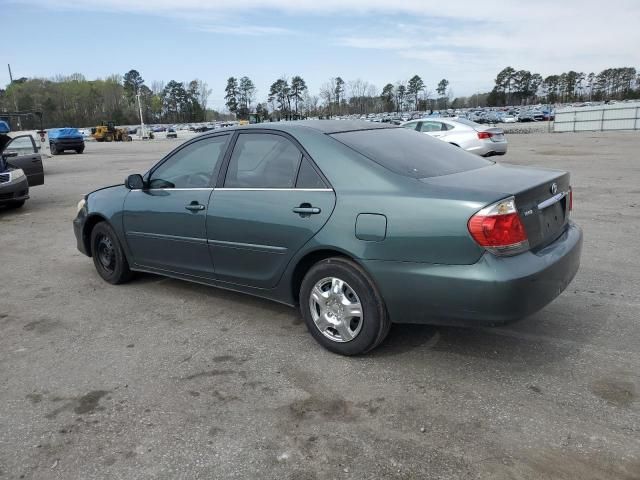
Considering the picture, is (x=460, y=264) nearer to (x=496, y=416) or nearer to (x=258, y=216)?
(x=496, y=416)

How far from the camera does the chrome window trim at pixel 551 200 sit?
11.3 ft

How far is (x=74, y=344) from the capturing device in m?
4.12

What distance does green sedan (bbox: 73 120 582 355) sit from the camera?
10.3 ft

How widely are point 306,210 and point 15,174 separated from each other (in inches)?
352

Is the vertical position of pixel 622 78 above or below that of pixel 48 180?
above

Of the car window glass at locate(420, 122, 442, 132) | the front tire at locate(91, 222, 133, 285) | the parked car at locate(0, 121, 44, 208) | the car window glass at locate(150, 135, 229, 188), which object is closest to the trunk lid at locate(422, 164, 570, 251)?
the car window glass at locate(150, 135, 229, 188)

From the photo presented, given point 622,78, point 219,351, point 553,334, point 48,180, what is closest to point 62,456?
point 219,351

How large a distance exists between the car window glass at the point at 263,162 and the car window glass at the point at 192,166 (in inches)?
8.3

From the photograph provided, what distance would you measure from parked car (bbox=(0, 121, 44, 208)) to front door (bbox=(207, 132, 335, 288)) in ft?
25.1

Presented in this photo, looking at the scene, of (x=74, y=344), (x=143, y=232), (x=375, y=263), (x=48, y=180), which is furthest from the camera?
(x=48, y=180)

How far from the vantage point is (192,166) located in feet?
15.3

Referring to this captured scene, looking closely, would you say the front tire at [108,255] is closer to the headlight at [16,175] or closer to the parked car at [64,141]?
the headlight at [16,175]

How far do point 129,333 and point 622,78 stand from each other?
5495 inches

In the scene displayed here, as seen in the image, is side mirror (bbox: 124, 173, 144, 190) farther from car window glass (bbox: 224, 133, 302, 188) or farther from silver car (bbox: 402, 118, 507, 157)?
silver car (bbox: 402, 118, 507, 157)
